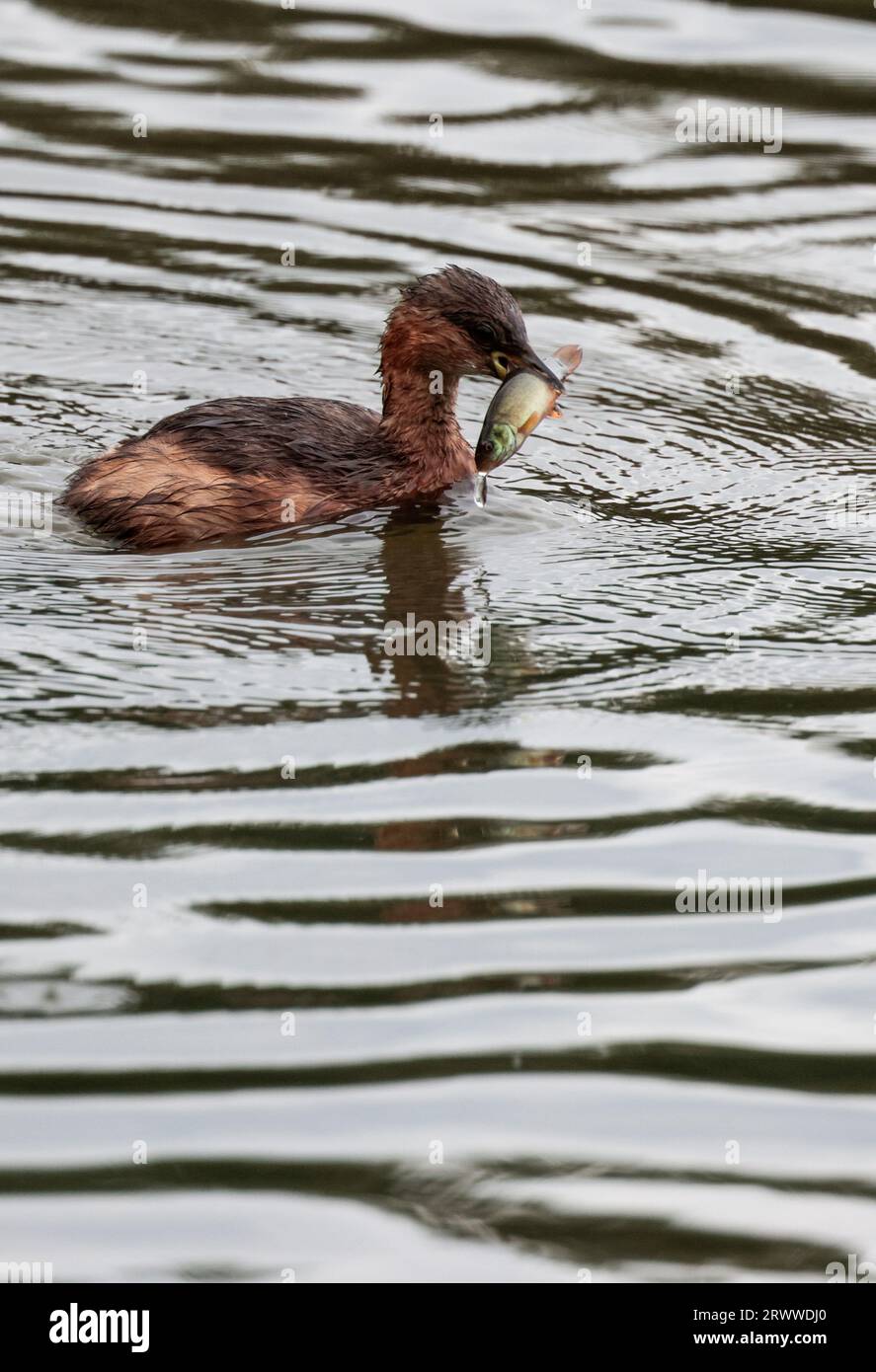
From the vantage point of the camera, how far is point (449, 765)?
6.93 m

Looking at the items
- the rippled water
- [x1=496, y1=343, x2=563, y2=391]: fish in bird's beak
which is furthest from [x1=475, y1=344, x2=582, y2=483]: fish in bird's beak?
the rippled water

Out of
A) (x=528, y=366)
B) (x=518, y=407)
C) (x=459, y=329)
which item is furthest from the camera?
(x=459, y=329)

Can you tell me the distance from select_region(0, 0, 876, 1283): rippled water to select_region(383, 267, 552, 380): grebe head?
2.16ft

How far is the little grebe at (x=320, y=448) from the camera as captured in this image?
9281 mm

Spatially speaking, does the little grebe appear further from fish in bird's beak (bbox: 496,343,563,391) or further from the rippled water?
the rippled water

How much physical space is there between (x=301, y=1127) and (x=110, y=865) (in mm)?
1330

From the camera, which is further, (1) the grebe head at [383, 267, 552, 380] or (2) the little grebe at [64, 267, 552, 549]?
(1) the grebe head at [383, 267, 552, 380]

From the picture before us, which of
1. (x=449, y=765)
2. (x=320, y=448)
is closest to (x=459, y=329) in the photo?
(x=320, y=448)

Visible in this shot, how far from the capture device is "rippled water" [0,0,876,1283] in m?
5.04

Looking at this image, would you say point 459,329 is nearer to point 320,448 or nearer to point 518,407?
point 518,407

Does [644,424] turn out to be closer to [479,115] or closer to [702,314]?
[702,314]

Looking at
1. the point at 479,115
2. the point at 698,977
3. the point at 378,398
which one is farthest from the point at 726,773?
the point at 479,115

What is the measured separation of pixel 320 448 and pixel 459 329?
0.79 meters

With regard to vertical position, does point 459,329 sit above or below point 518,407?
above
